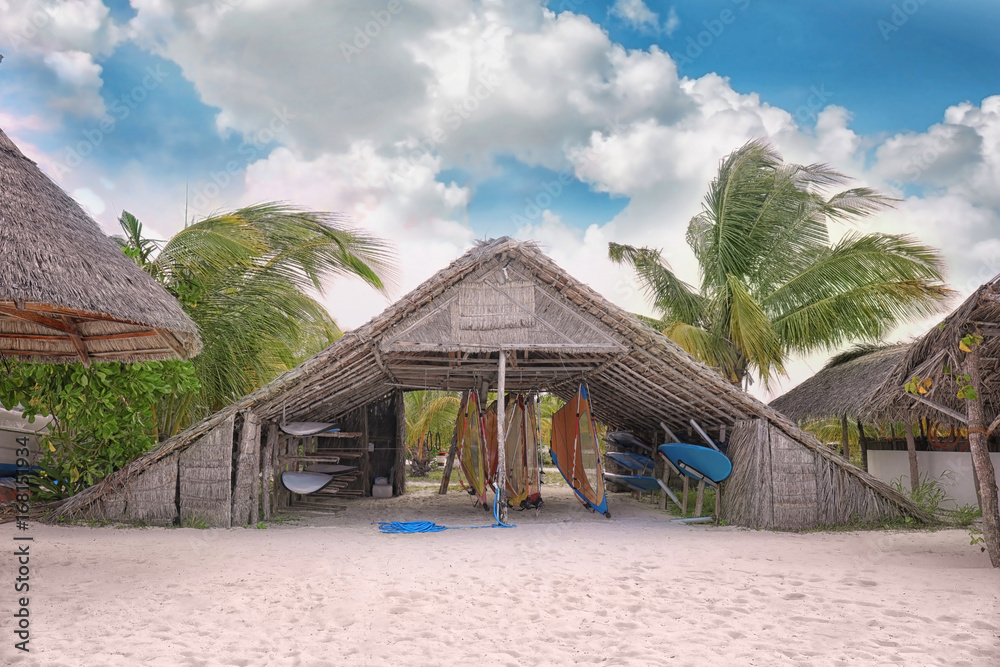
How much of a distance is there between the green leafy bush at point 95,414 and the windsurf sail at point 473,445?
3331 mm

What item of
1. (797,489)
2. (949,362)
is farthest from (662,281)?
(949,362)

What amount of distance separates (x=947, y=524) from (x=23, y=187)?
8.36 m

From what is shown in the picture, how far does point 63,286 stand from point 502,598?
295cm

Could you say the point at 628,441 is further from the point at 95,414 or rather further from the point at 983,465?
the point at 95,414

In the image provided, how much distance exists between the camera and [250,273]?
820 centimetres

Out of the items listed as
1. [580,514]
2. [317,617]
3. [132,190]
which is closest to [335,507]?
[580,514]

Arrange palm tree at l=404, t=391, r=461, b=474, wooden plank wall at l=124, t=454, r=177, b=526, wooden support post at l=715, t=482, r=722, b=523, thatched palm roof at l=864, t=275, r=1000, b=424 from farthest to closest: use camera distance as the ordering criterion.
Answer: palm tree at l=404, t=391, r=461, b=474, wooden support post at l=715, t=482, r=722, b=523, wooden plank wall at l=124, t=454, r=177, b=526, thatched palm roof at l=864, t=275, r=1000, b=424

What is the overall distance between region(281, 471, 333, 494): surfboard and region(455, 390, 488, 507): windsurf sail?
1.79 m

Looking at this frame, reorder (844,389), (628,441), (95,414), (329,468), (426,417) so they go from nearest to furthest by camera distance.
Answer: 1. (95,414)
2. (844,389)
3. (329,468)
4. (628,441)
5. (426,417)

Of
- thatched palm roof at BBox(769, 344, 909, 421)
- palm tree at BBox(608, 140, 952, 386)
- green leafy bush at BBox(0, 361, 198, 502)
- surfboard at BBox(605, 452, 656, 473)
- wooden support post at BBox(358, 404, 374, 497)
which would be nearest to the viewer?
green leafy bush at BBox(0, 361, 198, 502)

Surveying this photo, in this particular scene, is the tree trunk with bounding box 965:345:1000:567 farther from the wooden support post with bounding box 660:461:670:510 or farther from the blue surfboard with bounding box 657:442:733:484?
the wooden support post with bounding box 660:461:670:510

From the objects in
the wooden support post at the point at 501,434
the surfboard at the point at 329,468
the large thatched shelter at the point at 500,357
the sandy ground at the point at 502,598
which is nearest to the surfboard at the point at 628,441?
→ the large thatched shelter at the point at 500,357

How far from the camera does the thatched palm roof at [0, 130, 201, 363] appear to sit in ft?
11.1

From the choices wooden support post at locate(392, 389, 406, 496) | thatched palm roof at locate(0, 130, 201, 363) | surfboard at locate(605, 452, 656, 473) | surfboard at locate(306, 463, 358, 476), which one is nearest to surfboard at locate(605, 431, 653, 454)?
surfboard at locate(605, 452, 656, 473)
